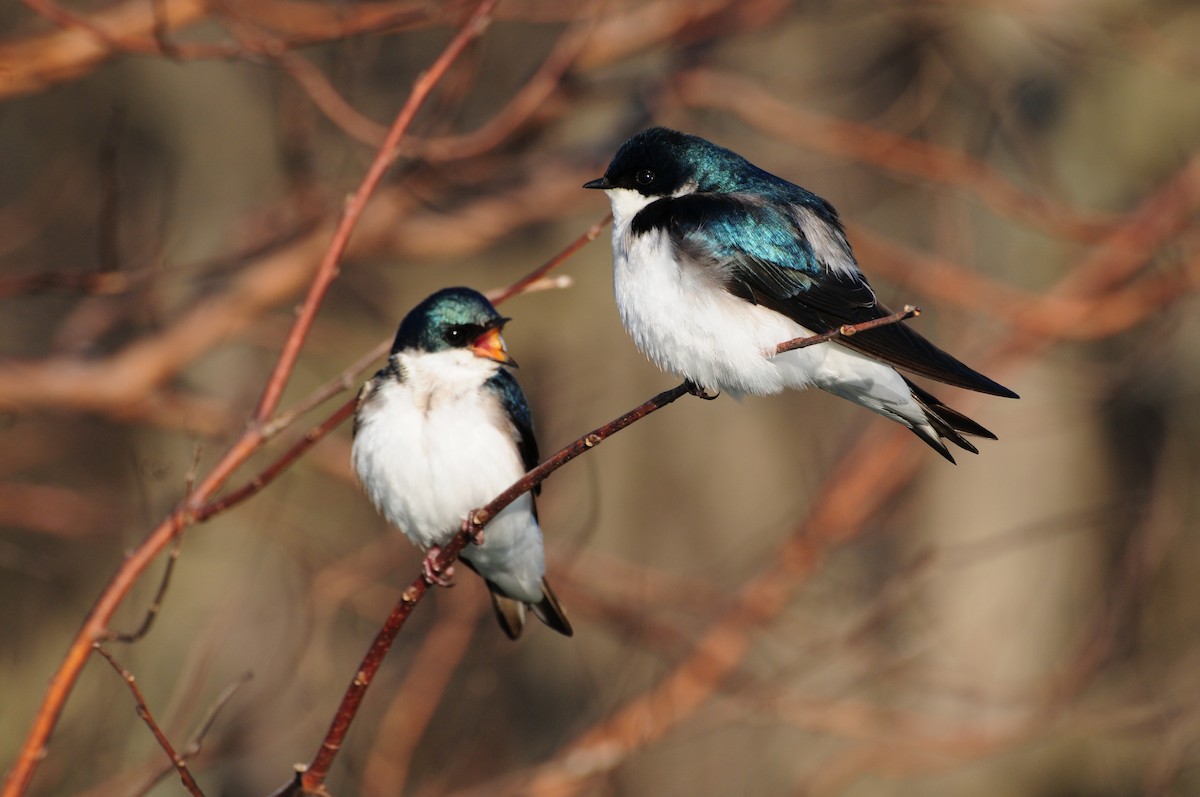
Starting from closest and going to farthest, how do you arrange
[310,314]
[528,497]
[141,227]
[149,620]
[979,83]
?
[149,620] < [310,314] < [528,497] < [141,227] < [979,83]

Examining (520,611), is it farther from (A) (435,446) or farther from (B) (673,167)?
(B) (673,167)

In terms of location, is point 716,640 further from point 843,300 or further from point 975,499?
point 975,499

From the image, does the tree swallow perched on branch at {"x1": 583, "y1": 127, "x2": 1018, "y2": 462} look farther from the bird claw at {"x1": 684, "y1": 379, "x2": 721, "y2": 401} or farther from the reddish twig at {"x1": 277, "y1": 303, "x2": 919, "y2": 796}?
the reddish twig at {"x1": 277, "y1": 303, "x2": 919, "y2": 796}

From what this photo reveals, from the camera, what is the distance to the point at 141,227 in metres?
7.00

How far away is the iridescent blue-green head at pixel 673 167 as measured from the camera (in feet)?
11.4

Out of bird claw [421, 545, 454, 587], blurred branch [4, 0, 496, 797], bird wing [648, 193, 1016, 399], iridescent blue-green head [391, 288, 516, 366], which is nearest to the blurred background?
blurred branch [4, 0, 496, 797]

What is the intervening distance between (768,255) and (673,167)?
0.41m

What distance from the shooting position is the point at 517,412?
4191 millimetres

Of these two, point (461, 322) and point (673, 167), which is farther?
point (461, 322)

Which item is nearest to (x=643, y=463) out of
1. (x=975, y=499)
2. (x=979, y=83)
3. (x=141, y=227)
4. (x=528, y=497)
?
(x=975, y=499)

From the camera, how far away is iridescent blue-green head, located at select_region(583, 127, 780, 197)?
11.4 ft

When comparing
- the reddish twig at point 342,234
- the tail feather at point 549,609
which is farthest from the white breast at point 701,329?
the tail feather at point 549,609

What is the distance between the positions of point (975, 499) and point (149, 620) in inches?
278

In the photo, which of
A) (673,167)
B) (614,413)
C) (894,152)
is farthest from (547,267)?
(614,413)
